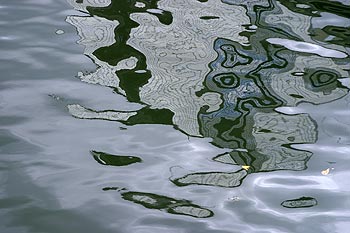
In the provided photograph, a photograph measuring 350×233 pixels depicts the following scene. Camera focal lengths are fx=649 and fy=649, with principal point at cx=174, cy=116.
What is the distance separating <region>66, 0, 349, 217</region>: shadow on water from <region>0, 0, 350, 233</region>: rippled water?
1 cm

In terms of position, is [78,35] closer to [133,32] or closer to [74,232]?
[133,32]

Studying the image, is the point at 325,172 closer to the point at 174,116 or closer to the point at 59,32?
the point at 174,116

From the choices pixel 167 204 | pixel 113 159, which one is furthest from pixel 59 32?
pixel 167 204

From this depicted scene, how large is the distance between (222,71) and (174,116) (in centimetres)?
66

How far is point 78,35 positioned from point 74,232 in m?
2.02

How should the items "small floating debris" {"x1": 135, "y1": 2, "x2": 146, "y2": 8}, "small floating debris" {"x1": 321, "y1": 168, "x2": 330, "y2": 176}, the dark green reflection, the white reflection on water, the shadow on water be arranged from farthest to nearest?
"small floating debris" {"x1": 135, "y1": 2, "x2": 146, "y2": 8} → the white reflection on water → the shadow on water → "small floating debris" {"x1": 321, "y1": 168, "x2": 330, "y2": 176} → the dark green reflection

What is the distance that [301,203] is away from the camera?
2.99 meters

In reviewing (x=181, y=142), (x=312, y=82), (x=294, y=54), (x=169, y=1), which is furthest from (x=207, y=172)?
(x=169, y=1)

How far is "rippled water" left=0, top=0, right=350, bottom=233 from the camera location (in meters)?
2.94

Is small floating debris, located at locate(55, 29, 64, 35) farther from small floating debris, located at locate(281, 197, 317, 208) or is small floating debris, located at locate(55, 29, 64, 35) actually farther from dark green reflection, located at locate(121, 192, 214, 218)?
small floating debris, located at locate(281, 197, 317, 208)

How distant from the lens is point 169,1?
515 cm

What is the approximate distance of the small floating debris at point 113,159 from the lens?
3.24 metres

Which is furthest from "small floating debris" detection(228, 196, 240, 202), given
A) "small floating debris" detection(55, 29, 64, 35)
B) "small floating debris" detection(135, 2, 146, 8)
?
"small floating debris" detection(135, 2, 146, 8)

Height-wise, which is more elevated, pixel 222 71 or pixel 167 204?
pixel 222 71
